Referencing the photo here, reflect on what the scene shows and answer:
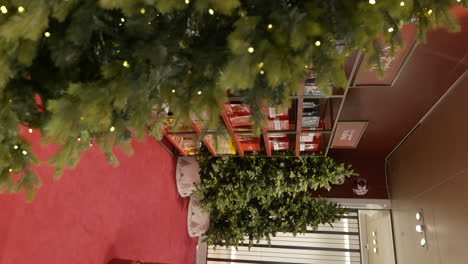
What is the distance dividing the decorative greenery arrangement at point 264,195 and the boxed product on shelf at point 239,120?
1.34m

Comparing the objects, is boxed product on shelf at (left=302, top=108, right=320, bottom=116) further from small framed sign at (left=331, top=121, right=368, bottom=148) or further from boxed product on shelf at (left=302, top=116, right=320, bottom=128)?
small framed sign at (left=331, top=121, right=368, bottom=148)

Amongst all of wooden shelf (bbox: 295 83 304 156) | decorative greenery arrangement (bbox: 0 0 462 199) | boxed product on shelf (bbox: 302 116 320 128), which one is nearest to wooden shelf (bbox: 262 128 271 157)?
wooden shelf (bbox: 295 83 304 156)

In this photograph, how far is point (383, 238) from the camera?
5605mm

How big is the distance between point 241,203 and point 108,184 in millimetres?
2152

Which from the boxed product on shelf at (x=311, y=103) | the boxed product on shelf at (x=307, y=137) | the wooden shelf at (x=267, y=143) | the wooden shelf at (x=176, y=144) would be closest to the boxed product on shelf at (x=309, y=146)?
the boxed product on shelf at (x=307, y=137)

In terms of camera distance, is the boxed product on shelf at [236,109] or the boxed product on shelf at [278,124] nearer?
the boxed product on shelf at [236,109]

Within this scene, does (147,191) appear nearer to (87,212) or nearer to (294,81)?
(87,212)

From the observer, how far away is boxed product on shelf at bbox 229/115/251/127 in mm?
3537

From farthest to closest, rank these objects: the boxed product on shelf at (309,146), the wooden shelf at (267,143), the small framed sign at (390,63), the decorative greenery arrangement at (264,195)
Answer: the decorative greenery arrangement at (264,195)
the boxed product on shelf at (309,146)
the wooden shelf at (267,143)
the small framed sign at (390,63)

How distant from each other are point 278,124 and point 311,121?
0.35 meters

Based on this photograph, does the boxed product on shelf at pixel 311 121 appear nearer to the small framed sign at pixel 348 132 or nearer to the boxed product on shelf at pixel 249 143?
the small framed sign at pixel 348 132

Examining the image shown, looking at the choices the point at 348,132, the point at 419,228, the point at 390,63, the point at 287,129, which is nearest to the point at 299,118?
the point at 287,129

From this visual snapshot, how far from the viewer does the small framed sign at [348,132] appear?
420 centimetres

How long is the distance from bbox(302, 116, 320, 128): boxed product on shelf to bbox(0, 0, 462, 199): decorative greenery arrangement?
196 centimetres
